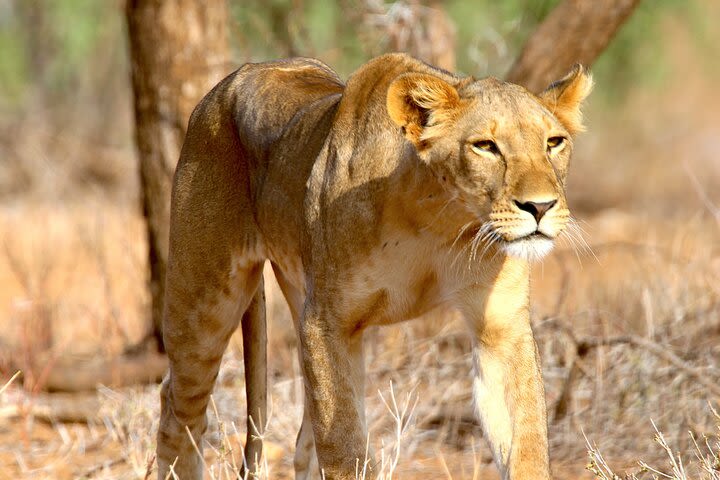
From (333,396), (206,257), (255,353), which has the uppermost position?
(206,257)

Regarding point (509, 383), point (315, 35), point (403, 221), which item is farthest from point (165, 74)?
point (315, 35)

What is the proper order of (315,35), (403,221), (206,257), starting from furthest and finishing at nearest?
1. (315,35)
2. (206,257)
3. (403,221)

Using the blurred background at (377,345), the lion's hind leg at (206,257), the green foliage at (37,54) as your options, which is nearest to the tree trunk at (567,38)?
the blurred background at (377,345)

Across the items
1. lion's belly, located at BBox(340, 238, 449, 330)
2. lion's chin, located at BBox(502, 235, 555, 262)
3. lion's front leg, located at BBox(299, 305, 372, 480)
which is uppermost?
lion's chin, located at BBox(502, 235, 555, 262)

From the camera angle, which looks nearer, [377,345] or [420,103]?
[420,103]

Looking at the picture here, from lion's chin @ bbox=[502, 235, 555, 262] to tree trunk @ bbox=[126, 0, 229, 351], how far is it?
3.14 meters

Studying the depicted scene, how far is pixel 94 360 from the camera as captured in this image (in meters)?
6.91

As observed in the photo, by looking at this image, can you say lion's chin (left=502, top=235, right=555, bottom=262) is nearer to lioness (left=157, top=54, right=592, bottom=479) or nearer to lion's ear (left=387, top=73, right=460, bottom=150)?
lioness (left=157, top=54, right=592, bottom=479)

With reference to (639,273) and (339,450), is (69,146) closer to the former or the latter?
(639,273)

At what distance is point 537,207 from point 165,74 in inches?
129

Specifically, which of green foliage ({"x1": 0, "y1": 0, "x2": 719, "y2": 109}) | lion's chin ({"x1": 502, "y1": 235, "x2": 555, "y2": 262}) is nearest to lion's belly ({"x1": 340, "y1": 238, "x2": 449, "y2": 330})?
lion's chin ({"x1": 502, "y1": 235, "x2": 555, "y2": 262})

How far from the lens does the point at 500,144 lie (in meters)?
3.28

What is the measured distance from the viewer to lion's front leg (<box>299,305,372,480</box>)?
3.59 meters

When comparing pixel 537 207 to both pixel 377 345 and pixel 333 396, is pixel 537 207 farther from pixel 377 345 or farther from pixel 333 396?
pixel 377 345
